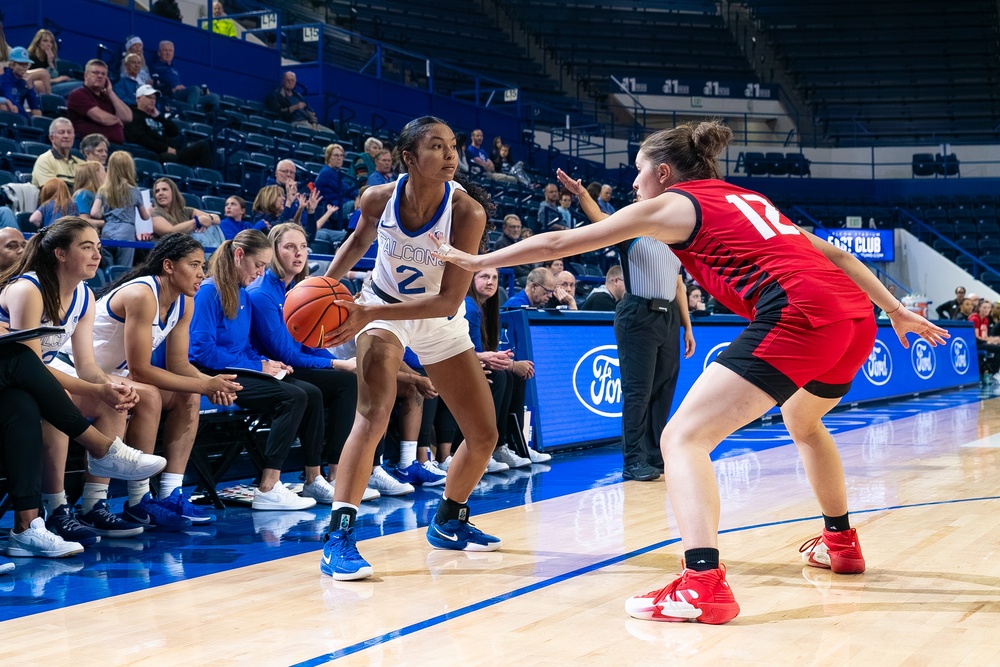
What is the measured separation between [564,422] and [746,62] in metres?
23.9

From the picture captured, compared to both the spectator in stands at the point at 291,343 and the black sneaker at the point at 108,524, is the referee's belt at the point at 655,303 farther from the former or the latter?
the black sneaker at the point at 108,524

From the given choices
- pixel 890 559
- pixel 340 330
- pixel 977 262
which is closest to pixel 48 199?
pixel 340 330

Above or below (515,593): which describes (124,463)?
above

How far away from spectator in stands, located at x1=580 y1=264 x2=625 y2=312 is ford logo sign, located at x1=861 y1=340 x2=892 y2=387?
5027 mm

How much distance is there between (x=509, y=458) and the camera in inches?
269

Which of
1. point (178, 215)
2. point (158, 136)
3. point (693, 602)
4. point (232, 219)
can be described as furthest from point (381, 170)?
point (693, 602)

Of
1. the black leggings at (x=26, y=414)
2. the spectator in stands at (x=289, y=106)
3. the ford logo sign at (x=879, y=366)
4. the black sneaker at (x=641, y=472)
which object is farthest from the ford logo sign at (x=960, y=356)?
the black leggings at (x=26, y=414)

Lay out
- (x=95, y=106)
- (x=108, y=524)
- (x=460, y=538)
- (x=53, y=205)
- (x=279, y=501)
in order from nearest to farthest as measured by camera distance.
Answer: (x=460, y=538)
(x=108, y=524)
(x=279, y=501)
(x=53, y=205)
(x=95, y=106)

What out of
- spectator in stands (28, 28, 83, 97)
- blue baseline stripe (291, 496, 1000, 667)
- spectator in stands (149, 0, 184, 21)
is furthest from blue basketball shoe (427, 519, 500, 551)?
spectator in stands (149, 0, 184, 21)

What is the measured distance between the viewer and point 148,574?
145 inches

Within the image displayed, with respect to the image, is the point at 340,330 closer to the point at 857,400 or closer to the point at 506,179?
the point at 857,400

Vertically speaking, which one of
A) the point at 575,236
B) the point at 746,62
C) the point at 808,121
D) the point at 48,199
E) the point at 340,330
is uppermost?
the point at 746,62

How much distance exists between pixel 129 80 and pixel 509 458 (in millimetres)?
7062

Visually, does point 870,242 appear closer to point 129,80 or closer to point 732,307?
point 129,80
